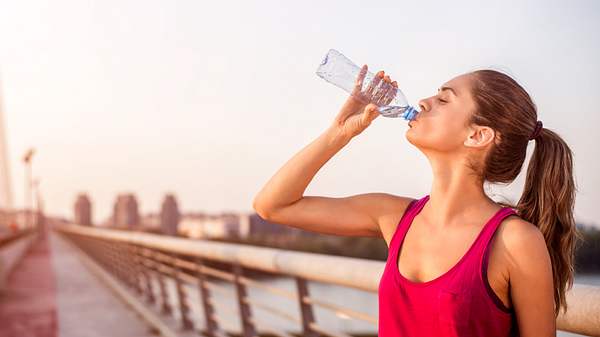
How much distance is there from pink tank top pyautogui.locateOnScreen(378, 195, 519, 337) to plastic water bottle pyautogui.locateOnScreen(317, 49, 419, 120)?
421 mm

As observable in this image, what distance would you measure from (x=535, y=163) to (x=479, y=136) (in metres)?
0.14

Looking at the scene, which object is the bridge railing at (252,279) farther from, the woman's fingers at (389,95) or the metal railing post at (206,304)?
the woman's fingers at (389,95)

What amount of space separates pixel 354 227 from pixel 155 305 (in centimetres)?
735

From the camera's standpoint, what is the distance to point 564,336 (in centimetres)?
185

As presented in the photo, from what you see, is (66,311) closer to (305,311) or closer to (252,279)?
(252,279)

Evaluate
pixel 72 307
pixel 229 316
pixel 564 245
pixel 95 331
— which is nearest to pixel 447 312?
pixel 564 245

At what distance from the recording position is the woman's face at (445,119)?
5.67ft

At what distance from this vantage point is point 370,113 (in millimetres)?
1990

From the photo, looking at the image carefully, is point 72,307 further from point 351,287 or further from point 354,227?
point 354,227

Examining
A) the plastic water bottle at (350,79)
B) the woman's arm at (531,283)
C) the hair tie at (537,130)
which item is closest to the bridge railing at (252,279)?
the woman's arm at (531,283)

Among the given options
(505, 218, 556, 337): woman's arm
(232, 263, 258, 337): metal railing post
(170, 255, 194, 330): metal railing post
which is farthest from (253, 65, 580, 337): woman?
(170, 255, 194, 330): metal railing post

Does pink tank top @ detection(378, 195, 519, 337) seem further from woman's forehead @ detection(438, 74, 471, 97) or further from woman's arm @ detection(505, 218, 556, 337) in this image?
woman's forehead @ detection(438, 74, 471, 97)

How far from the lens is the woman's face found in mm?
1729

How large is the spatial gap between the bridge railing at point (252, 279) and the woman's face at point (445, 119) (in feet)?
1.40
